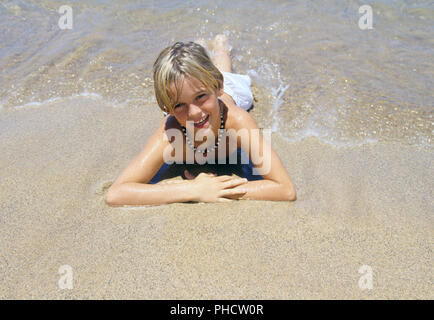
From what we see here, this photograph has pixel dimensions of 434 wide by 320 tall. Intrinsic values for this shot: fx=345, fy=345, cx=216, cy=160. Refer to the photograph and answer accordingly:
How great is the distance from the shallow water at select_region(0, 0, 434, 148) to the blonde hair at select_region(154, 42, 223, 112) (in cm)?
144

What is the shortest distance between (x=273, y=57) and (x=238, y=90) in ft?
4.57

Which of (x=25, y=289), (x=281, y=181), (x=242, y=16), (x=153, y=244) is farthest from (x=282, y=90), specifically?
(x=25, y=289)

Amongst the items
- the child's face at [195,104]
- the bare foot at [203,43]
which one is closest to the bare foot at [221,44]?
the bare foot at [203,43]

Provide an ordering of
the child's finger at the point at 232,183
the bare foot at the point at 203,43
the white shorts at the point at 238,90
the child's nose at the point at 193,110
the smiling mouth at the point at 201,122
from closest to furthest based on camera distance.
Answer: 1. the child's nose at the point at 193,110
2. the smiling mouth at the point at 201,122
3. the child's finger at the point at 232,183
4. the white shorts at the point at 238,90
5. the bare foot at the point at 203,43

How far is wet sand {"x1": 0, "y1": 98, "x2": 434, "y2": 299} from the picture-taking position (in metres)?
1.94

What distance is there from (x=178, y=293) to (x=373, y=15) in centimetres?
558

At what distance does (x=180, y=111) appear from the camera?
7.66ft

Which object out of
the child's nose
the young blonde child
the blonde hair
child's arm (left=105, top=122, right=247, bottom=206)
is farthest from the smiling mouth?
child's arm (left=105, top=122, right=247, bottom=206)

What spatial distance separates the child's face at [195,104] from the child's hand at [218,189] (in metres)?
0.42

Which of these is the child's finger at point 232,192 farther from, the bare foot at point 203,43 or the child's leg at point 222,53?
the bare foot at point 203,43

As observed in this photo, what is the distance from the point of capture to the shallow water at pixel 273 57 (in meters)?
3.69

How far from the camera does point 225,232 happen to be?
2.27 m
